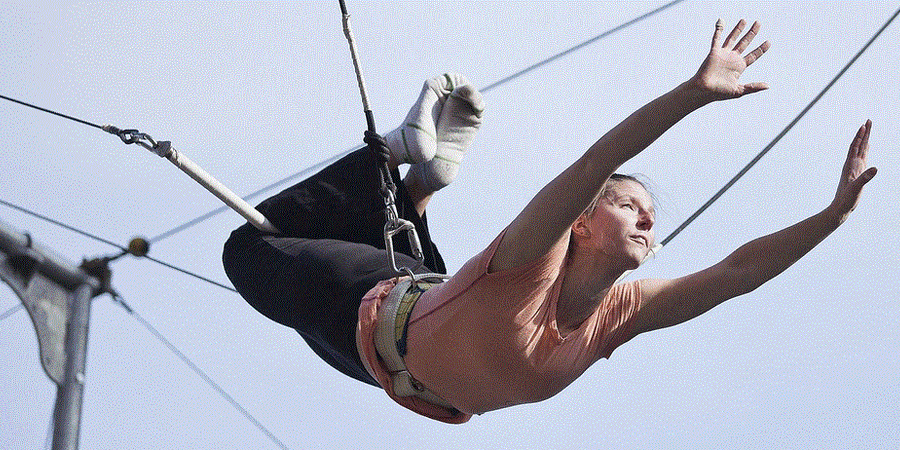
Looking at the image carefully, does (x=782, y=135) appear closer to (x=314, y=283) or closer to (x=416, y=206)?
(x=416, y=206)

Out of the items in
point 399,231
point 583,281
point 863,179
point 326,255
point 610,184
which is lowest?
point 863,179

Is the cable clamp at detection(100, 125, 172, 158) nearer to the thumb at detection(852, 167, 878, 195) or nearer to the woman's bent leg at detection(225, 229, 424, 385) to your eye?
the woman's bent leg at detection(225, 229, 424, 385)

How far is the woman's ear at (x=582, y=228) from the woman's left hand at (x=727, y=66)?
0.55 m

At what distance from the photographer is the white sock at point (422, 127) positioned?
12.7 ft

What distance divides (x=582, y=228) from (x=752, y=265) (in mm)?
389

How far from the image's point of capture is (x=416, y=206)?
4051 mm

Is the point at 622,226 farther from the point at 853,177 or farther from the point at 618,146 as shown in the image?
the point at 853,177

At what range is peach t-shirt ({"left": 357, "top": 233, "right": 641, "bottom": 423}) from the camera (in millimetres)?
3236

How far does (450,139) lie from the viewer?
399 cm

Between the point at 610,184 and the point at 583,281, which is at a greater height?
the point at 610,184

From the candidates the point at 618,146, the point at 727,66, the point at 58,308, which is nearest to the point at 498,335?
the point at 618,146

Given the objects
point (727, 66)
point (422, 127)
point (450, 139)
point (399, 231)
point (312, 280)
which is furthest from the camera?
point (450, 139)

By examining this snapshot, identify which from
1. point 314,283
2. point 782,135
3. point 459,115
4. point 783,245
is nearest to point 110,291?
point 314,283

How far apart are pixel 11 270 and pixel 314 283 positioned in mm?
841
